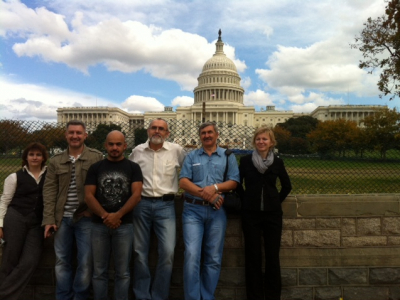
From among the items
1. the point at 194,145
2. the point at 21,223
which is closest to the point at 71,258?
the point at 21,223

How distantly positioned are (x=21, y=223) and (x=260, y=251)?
307 centimetres

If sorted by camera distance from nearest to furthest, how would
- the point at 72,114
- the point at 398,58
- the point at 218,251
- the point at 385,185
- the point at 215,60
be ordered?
the point at 218,251
the point at 385,185
the point at 398,58
the point at 72,114
the point at 215,60

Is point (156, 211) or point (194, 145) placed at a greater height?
point (194, 145)

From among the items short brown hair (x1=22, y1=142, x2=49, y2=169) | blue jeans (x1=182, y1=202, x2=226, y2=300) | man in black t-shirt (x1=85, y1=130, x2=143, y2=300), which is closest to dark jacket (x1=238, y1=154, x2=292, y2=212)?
blue jeans (x1=182, y1=202, x2=226, y2=300)

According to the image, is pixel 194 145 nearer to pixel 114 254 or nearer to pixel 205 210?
pixel 205 210

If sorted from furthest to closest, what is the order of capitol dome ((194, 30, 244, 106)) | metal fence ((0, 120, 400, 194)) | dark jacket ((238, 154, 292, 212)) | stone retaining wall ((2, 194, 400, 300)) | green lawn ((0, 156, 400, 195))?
1. capitol dome ((194, 30, 244, 106))
2. green lawn ((0, 156, 400, 195))
3. metal fence ((0, 120, 400, 194))
4. stone retaining wall ((2, 194, 400, 300))
5. dark jacket ((238, 154, 292, 212))

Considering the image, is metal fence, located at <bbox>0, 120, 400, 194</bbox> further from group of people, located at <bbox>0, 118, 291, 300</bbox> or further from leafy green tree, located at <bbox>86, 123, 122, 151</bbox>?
group of people, located at <bbox>0, 118, 291, 300</bbox>

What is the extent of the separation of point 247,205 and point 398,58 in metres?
12.7

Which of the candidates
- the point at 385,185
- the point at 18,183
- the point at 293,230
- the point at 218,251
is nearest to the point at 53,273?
the point at 18,183

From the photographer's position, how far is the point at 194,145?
18.4ft

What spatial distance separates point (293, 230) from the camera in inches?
199

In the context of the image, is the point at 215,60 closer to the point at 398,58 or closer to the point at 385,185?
the point at 398,58

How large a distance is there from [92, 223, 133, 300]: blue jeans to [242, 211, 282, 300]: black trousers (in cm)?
151

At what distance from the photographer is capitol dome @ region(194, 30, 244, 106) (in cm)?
10175
